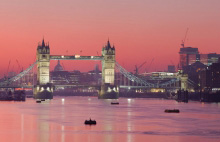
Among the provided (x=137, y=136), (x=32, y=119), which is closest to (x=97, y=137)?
(x=137, y=136)

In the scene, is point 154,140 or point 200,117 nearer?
point 154,140

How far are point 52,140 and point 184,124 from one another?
27323 mm

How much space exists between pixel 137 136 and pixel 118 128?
10613 mm

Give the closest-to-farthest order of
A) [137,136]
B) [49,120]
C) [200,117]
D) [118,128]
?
[137,136]
[118,128]
[49,120]
[200,117]

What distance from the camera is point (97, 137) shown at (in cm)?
7519

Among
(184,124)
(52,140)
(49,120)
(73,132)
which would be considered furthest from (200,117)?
A: (52,140)

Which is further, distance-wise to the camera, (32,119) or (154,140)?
(32,119)

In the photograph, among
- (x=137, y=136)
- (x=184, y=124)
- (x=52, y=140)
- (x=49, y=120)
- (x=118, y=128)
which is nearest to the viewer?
(x=52, y=140)

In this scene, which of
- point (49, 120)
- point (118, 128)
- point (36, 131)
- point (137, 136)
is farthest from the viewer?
point (49, 120)

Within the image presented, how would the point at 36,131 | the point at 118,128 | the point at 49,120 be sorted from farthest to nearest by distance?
the point at 49,120 → the point at 118,128 → the point at 36,131

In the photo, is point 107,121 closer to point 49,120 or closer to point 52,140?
point 49,120

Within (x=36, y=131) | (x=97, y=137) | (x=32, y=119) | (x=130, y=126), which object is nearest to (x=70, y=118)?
(x=32, y=119)

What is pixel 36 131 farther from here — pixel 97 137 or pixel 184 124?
pixel 184 124

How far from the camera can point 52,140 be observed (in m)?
72.0
